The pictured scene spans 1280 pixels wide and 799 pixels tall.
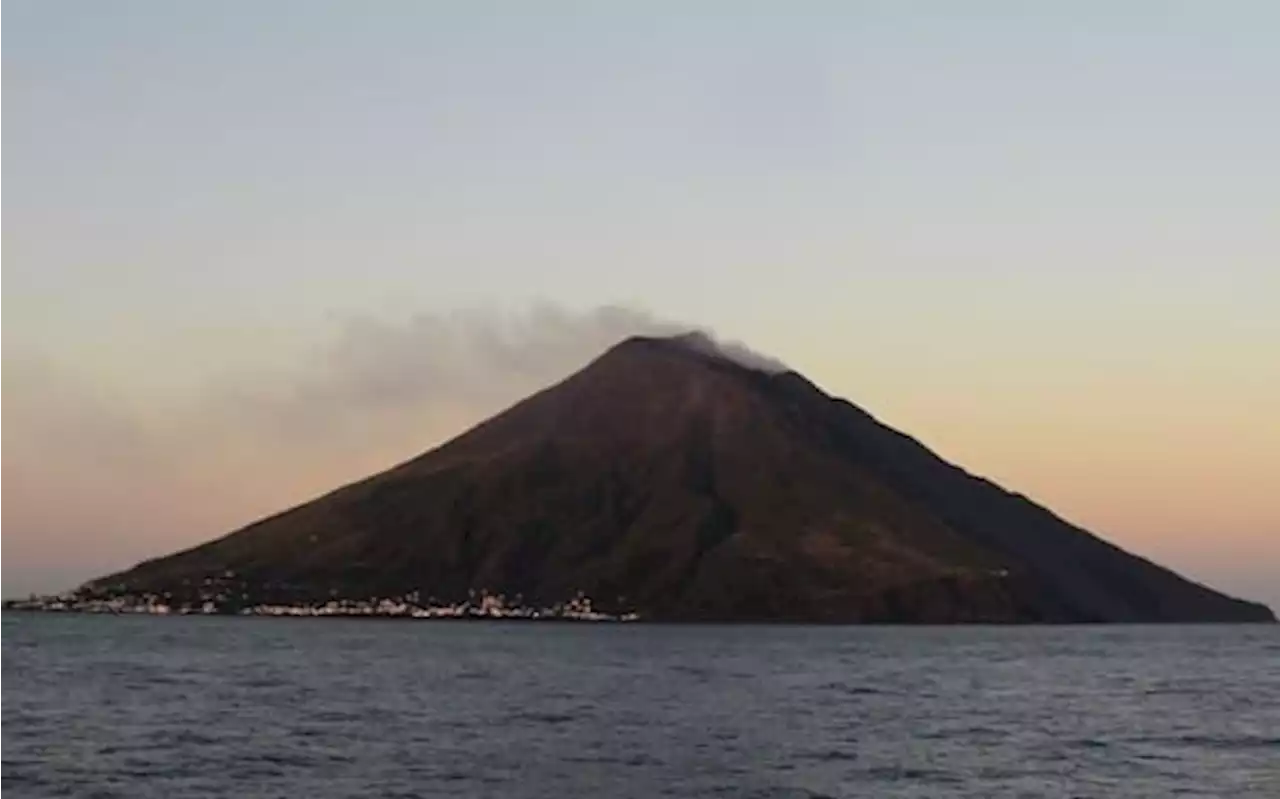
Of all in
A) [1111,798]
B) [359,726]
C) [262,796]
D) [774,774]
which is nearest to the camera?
[262,796]

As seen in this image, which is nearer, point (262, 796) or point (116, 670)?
point (262, 796)

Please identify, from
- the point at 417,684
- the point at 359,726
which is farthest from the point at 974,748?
the point at 417,684

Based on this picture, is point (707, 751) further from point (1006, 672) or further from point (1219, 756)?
point (1006, 672)

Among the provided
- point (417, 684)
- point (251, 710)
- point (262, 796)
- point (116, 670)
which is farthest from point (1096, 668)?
point (262, 796)

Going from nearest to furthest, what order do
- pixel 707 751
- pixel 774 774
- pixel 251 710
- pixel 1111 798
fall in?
pixel 1111 798 < pixel 774 774 < pixel 707 751 < pixel 251 710

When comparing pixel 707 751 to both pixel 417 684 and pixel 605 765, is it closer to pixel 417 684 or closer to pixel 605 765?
pixel 605 765

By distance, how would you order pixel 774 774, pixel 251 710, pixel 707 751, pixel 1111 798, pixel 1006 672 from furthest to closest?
pixel 1006 672 → pixel 251 710 → pixel 707 751 → pixel 774 774 → pixel 1111 798
